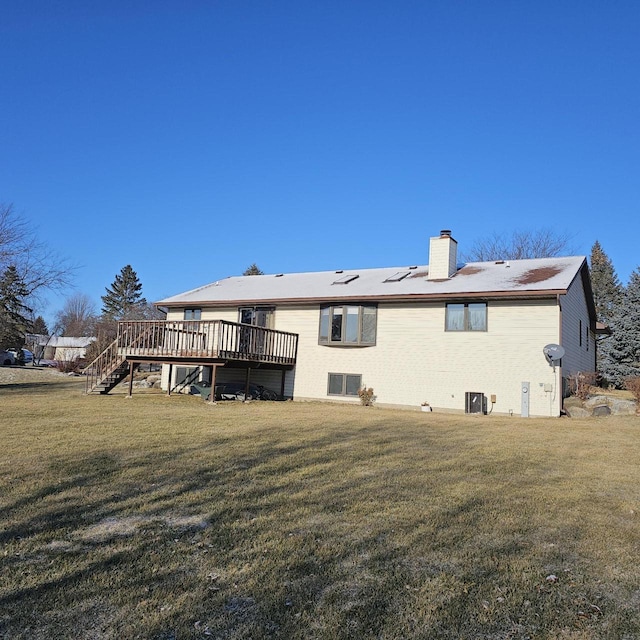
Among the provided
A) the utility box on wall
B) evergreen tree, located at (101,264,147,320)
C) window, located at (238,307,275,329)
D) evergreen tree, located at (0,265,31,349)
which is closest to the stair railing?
window, located at (238,307,275,329)

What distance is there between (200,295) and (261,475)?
1719 centimetres

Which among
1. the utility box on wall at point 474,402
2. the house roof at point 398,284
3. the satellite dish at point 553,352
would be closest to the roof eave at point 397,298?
the house roof at point 398,284

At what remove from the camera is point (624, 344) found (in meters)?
25.1

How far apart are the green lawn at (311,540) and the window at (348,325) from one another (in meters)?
9.45

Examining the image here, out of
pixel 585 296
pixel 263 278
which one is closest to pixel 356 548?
pixel 585 296

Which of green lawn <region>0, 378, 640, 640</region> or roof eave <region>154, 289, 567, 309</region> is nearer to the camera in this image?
green lawn <region>0, 378, 640, 640</region>

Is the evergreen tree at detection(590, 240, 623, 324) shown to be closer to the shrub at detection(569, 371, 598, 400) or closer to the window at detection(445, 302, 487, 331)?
the shrub at detection(569, 371, 598, 400)

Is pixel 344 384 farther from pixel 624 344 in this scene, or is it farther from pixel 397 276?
pixel 624 344

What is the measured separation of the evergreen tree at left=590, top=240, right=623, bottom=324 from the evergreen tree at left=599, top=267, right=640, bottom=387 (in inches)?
751

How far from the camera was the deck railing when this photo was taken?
664 inches

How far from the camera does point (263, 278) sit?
24750 millimetres

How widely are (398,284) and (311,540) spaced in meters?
15.0

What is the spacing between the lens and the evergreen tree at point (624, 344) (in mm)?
24375

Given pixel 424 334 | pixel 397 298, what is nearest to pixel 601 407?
pixel 424 334
